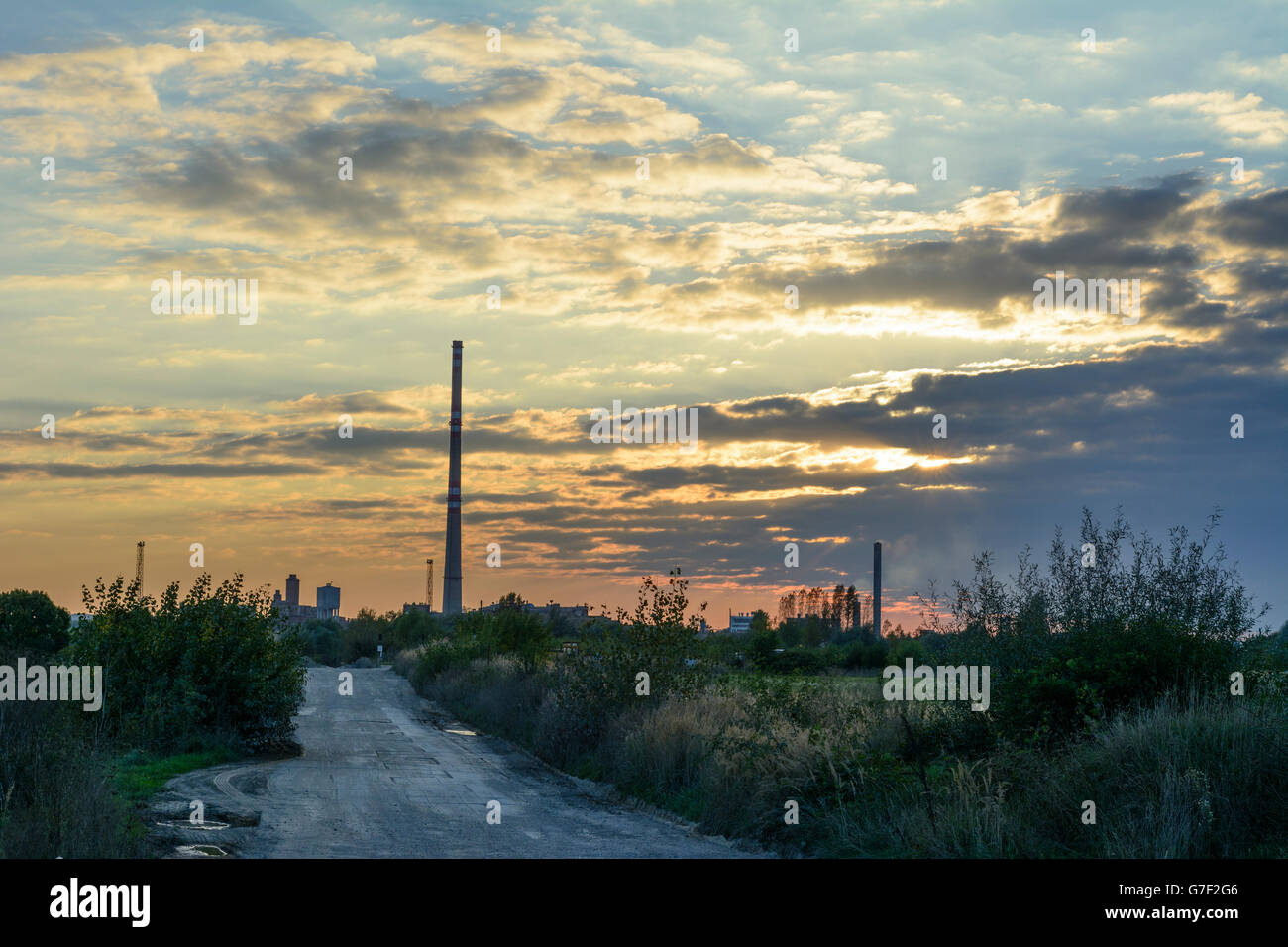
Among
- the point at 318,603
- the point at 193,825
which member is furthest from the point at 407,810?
the point at 318,603

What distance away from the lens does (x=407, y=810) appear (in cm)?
1850

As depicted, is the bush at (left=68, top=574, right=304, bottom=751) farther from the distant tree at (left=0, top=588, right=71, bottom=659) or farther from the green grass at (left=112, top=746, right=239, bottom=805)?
the distant tree at (left=0, top=588, right=71, bottom=659)

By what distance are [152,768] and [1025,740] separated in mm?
17676

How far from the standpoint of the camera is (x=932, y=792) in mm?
13961

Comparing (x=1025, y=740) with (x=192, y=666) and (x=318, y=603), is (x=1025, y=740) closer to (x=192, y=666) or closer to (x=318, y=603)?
(x=192, y=666)

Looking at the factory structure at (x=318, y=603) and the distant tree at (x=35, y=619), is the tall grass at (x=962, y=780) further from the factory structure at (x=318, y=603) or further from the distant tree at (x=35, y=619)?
the factory structure at (x=318, y=603)

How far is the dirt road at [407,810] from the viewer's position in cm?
1492

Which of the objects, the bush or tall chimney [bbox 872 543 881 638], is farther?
tall chimney [bbox 872 543 881 638]

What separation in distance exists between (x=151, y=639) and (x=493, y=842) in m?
16.4

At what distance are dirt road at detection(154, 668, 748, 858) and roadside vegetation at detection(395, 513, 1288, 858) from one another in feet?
4.26

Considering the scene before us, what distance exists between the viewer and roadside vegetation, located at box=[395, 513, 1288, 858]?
41.0 ft

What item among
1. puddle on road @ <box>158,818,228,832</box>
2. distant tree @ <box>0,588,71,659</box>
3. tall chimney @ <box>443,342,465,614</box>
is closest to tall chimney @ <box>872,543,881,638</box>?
tall chimney @ <box>443,342,465,614</box>

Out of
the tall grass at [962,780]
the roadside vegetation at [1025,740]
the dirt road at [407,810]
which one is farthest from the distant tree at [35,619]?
the tall grass at [962,780]
